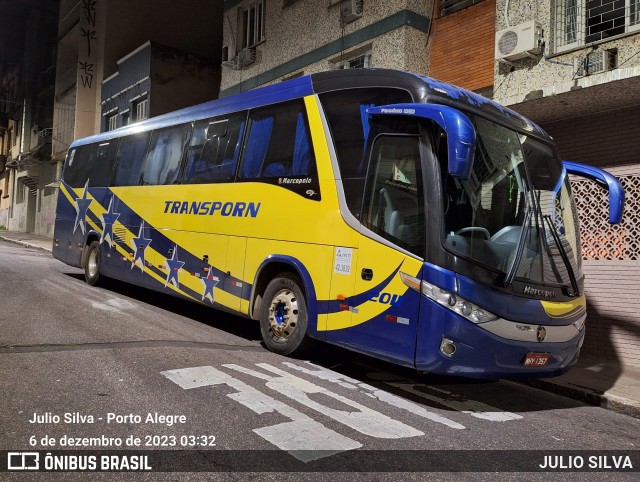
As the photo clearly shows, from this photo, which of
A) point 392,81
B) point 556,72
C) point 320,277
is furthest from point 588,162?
point 320,277

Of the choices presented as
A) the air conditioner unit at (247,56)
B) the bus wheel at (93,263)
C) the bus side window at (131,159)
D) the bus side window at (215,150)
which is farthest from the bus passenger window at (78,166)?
the air conditioner unit at (247,56)

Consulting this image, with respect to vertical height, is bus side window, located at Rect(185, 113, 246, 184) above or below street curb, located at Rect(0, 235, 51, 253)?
above

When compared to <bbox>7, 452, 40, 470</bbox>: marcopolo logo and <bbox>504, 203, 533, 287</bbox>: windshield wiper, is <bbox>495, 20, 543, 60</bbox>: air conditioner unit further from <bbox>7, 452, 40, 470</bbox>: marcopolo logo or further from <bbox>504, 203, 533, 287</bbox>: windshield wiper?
<bbox>7, 452, 40, 470</bbox>: marcopolo logo

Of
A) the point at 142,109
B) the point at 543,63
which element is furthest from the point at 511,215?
the point at 142,109

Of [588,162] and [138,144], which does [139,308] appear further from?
[588,162]

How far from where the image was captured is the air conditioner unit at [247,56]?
631 inches

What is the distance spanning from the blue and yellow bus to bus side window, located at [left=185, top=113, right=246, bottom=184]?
29mm

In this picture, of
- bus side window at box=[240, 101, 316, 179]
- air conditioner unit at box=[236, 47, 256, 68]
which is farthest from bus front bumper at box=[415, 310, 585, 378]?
air conditioner unit at box=[236, 47, 256, 68]

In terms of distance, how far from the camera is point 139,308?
29.7 feet

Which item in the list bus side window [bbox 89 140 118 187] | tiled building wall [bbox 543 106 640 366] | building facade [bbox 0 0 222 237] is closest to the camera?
tiled building wall [bbox 543 106 640 366]

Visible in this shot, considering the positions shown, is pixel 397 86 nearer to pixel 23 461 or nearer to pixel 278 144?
pixel 278 144

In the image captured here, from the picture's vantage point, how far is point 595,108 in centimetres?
843

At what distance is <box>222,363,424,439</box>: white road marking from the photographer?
4.17m

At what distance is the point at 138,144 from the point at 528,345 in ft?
25.8
